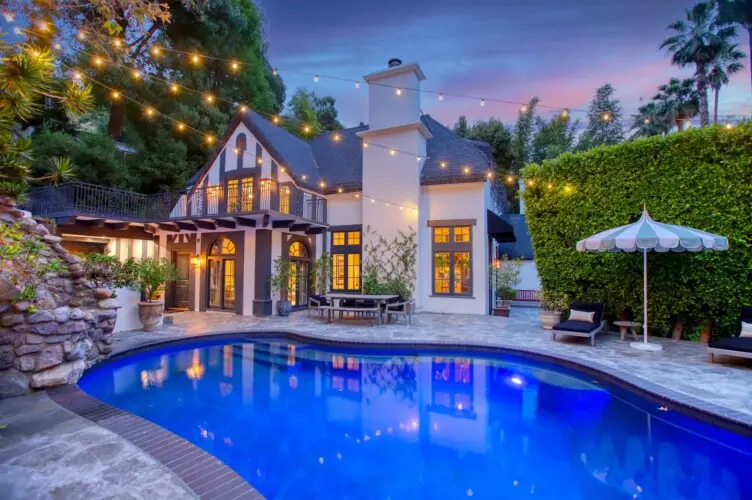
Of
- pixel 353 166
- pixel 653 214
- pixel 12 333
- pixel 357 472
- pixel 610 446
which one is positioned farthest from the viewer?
pixel 353 166

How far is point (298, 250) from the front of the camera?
43.8 feet

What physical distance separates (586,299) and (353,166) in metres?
9.17

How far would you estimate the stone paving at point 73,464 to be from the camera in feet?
8.13

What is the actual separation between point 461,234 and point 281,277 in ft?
20.0

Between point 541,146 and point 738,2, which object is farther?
point 541,146

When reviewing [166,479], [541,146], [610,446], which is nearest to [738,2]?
[541,146]

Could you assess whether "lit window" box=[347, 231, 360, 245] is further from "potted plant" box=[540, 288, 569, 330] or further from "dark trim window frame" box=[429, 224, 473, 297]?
"potted plant" box=[540, 288, 569, 330]

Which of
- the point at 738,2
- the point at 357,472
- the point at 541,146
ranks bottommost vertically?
the point at 357,472

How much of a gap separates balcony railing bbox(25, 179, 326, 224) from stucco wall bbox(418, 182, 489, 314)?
395 cm

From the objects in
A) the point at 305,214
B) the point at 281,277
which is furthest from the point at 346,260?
the point at 281,277

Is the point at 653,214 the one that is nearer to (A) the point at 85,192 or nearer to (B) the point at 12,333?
(B) the point at 12,333

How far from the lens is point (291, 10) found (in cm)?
1227

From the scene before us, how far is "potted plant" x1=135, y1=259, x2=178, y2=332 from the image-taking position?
8469 millimetres

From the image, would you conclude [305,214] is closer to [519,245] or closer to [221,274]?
[221,274]
